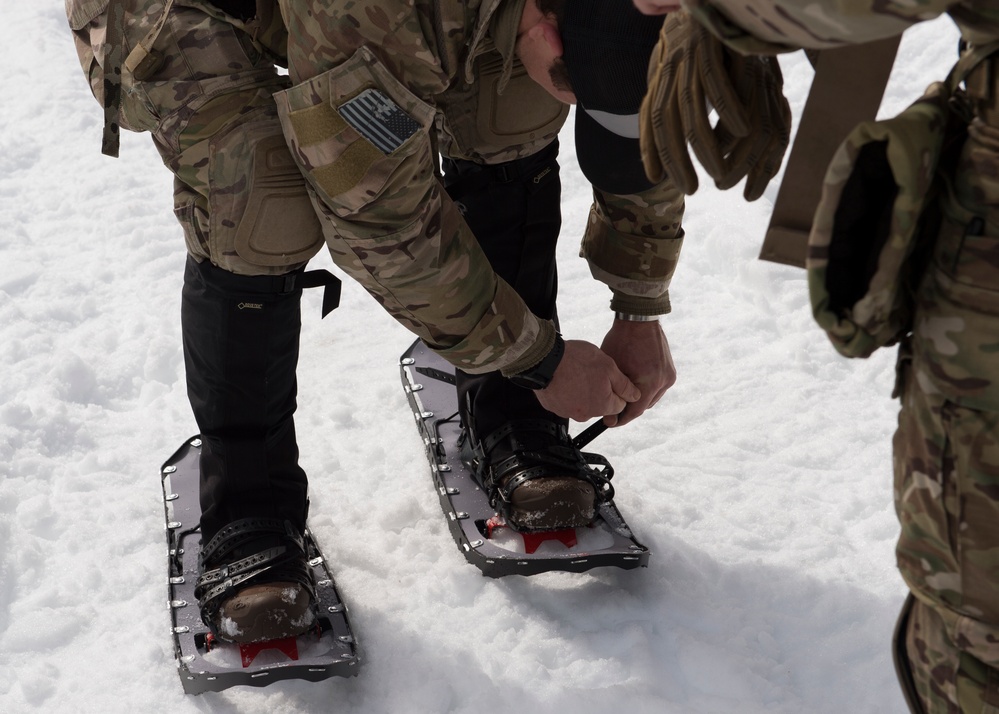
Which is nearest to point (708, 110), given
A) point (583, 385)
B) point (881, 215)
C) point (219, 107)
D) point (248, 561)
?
point (881, 215)

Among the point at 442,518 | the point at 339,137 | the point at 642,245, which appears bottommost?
the point at 442,518

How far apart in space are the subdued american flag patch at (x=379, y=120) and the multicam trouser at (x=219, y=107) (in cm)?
20

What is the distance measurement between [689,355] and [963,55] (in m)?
1.77

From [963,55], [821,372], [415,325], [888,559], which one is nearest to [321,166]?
[415,325]

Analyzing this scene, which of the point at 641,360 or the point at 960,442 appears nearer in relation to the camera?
the point at 960,442

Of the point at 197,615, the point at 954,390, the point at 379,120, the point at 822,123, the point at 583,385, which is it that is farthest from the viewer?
the point at 197,615

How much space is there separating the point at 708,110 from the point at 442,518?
130 cm

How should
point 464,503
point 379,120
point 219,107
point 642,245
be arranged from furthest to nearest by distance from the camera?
point 464,503 → point 642,245 → point 219,107 → point 379,120

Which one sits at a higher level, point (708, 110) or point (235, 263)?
point (708, 110)

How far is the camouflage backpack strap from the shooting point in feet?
3.19

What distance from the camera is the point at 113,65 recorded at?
1702 millimetres

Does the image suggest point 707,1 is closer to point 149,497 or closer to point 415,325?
point 415,325

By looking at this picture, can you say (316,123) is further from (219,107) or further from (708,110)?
(708,110)

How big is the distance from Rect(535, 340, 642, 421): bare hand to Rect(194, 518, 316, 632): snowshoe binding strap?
54cm
